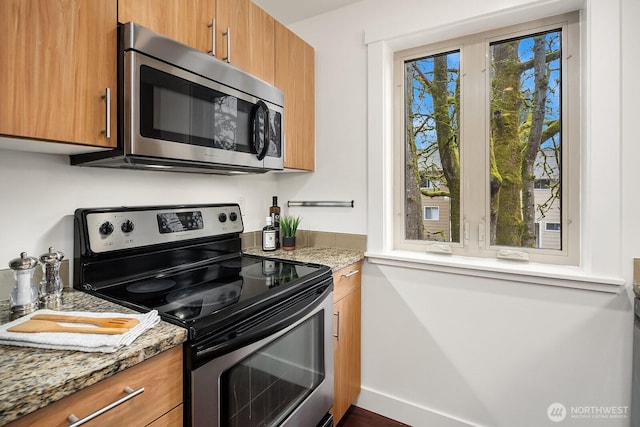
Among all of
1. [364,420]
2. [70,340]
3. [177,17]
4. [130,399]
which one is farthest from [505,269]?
[177,17]

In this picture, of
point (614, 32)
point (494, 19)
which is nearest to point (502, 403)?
point (614, 32)

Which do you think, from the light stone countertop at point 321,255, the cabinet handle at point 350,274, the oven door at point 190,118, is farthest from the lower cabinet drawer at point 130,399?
the cabinet handle at point 350,274

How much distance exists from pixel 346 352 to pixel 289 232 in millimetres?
785

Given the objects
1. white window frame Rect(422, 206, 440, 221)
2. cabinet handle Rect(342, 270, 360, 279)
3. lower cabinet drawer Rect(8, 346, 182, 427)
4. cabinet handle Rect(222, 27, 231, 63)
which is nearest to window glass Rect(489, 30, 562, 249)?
white window frame Rect(422, 206, 440, 221)

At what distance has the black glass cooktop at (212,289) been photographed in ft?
3.30

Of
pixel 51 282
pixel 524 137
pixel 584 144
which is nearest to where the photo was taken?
pixel 51 282

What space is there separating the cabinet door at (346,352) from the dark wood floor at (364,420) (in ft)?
0.31

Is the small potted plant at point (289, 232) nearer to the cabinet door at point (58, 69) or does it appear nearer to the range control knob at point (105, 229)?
the range control knob at point (105, 229)

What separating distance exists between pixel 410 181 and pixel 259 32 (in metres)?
1.17

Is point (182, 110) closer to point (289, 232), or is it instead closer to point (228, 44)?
point (228, 44)

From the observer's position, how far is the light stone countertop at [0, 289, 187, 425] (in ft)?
1.90

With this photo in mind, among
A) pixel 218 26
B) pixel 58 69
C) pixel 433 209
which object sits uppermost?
pixel 218 26

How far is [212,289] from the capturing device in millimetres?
1275

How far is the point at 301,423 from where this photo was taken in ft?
4.40
